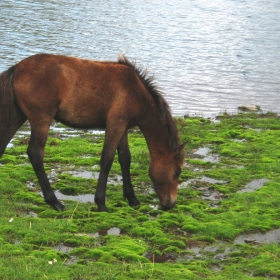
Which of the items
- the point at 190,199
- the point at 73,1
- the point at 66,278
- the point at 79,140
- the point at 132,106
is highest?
the point at 132,106

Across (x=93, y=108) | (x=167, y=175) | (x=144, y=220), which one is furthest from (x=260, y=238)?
(x=93, y=108)

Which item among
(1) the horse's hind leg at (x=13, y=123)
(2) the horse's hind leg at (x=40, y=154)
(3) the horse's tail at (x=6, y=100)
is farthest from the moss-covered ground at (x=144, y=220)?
(3) the horse's tail at (x=6, y=100)

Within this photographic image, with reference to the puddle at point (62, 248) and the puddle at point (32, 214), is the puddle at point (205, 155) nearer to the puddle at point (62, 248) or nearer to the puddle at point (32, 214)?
the puddle at point (32, 214)

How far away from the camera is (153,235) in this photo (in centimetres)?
716

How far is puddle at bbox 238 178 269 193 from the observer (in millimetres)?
9305

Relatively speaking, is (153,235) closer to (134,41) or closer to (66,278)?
(66,278)

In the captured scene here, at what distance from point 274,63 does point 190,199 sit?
17.9 meters

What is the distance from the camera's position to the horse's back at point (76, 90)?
25.4 feet

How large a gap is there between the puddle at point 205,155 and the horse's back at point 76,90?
3.27 meters

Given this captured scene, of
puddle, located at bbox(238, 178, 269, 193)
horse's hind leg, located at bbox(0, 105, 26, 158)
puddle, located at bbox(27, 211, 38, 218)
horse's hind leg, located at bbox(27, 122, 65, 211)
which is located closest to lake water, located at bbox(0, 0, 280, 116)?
puddle, located at bbox(238, 178, 269, 193)

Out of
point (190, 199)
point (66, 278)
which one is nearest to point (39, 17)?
point (190, 199)

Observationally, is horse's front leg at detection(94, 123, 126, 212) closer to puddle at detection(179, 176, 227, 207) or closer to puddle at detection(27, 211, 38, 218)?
puddle at detection(27, 211, 38, 218)

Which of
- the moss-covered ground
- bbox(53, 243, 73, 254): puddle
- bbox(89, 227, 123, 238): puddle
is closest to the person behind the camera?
the moss-covered ground

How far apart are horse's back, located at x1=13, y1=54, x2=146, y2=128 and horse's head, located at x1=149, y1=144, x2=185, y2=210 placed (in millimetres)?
802
